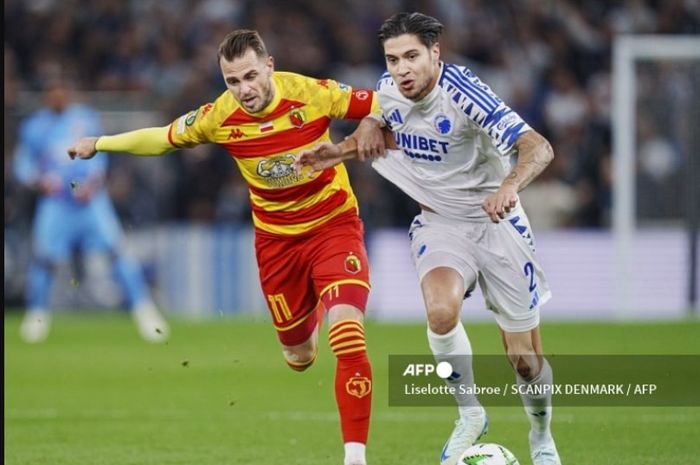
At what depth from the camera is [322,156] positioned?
7.55 m

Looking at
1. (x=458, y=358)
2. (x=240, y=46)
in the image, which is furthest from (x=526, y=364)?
(x=240, y=46)

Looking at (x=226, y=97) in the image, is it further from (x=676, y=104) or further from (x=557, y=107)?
(x=557, y=107)

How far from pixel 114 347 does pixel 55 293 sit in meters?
4.18

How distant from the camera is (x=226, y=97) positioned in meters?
8.08

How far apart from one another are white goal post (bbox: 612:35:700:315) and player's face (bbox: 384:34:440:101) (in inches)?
360

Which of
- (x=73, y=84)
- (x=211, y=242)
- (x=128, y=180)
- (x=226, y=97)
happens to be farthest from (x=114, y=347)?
(x=226, y=97)

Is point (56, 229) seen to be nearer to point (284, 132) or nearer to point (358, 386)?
point (284, 132)

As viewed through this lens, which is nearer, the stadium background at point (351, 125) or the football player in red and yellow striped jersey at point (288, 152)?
the football player in red and yellow striped jersey at point (288, 152)

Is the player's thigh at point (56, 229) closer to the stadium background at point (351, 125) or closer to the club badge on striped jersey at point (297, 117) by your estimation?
the stadium background at point (351, 125)

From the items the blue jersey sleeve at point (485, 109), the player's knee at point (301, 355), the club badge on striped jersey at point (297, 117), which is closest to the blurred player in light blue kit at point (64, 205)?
the player's knee at point (301, 355)

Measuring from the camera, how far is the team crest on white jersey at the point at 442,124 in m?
7.65

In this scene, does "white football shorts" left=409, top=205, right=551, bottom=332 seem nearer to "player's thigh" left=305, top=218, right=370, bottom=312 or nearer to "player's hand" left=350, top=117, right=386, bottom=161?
→ "player's thigh" left=305, top=218, right=370, bottom=312

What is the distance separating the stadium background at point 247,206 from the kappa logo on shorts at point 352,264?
2.72 metres

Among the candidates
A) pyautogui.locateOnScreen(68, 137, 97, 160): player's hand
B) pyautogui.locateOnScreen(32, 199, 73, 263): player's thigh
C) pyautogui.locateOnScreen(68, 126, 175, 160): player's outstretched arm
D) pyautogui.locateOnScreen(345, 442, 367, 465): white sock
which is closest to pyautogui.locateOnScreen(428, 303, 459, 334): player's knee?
pyautogui.locateOnScreen(345, 442, 367, 465): white sock
